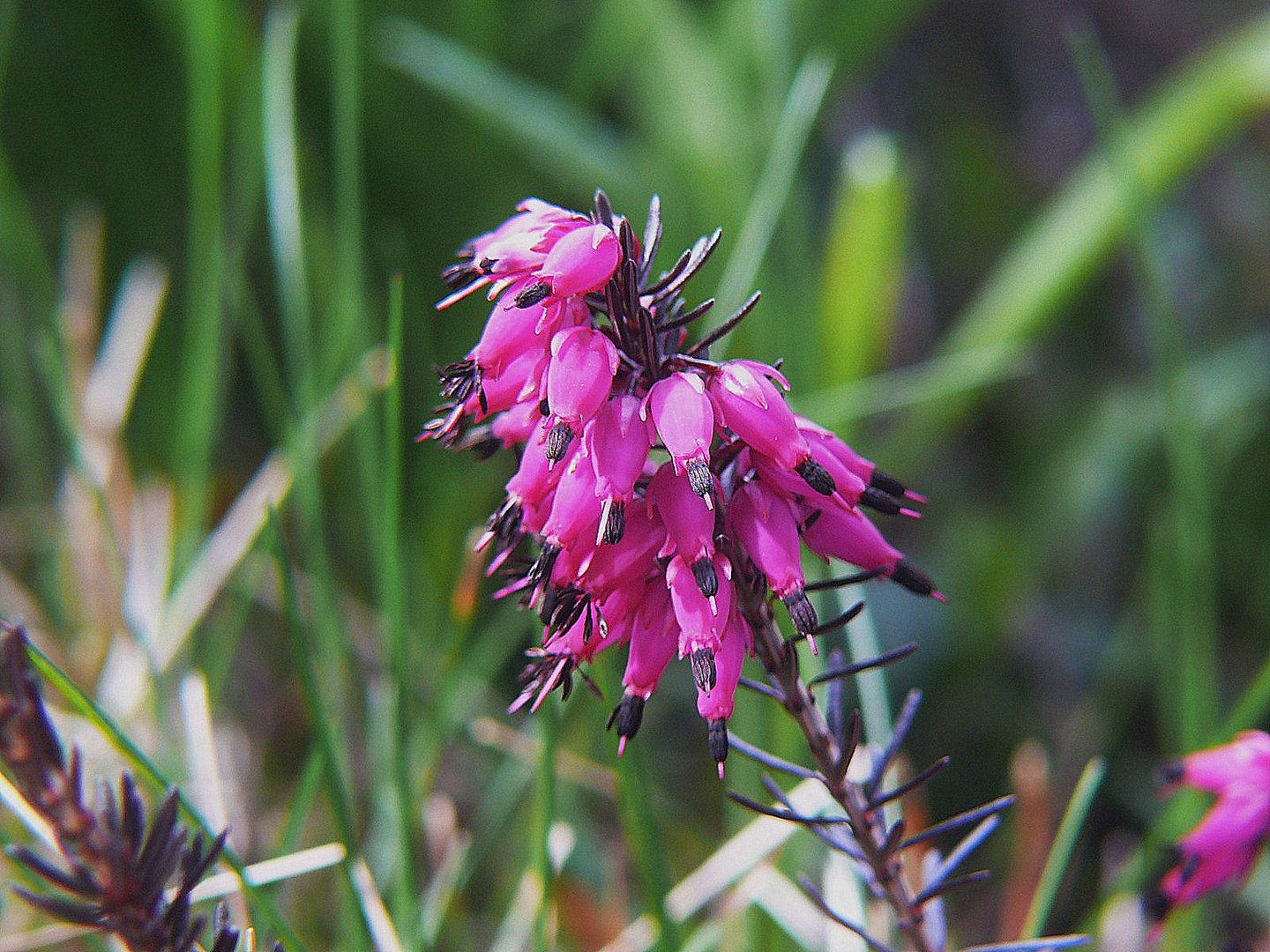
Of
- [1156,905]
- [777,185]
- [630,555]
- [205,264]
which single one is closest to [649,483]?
[630,555]

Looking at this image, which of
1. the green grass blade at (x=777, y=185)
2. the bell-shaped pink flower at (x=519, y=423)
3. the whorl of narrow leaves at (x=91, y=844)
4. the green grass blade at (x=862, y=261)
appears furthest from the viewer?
the green grass blade at (x=862, y=261)

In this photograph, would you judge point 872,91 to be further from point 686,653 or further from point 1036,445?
point 686,653

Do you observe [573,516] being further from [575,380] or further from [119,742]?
[119,742]

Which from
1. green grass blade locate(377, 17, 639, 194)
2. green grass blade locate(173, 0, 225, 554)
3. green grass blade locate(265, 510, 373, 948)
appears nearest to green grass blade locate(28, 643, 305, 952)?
green grass blade locate(265, 510, 373, 948)

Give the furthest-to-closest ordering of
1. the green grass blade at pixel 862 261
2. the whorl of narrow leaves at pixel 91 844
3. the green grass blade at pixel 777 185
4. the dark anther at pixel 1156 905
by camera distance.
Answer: the green grass blade at pixel 862 261 → the green grass blade at pixel 777 185 → the dark anther at pixel 1156 905 → the whorl of narrow leaves at pixel 91 844

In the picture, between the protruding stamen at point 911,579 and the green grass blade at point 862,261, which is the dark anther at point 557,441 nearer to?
the protruding stamen at point 911,579

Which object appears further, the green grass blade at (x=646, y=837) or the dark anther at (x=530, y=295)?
the green grass blade at (x=646, y=837)

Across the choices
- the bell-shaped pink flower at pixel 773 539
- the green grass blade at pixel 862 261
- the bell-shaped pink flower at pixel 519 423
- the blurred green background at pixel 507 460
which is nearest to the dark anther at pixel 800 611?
the bell-shaped pink flower at pixel 773 539
